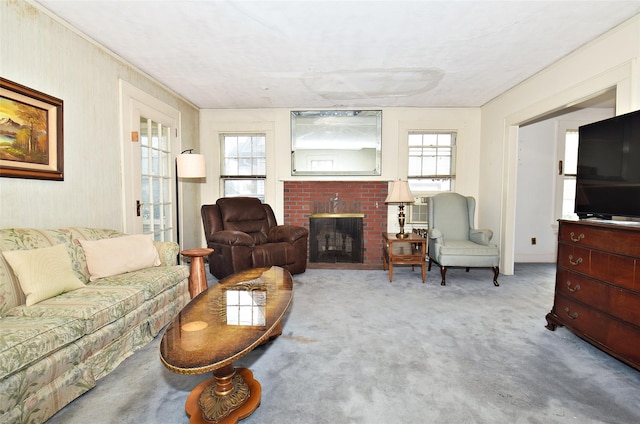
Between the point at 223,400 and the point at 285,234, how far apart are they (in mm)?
2717

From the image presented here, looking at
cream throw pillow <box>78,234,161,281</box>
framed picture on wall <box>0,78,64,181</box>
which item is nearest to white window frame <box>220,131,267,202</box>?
cream throw pillow <box>78,234,161,281</box>

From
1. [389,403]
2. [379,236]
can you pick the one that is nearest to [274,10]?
[389,403]

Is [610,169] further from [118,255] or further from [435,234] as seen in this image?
[118,255]

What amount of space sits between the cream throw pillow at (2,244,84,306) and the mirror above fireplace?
333 centimetres

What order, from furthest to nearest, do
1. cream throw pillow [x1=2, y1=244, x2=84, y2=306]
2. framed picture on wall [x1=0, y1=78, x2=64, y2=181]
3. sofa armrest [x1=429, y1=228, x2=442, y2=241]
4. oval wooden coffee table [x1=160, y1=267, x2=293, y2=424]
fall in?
sofa armrest [x1=429, y1=228, x2=442, y2=241] → framed picture on wall [x1=0, y1=78, x2=64, y2=181] → cream throw pillow [x1=2, y1=244, x2=84, y2=306] → oval wooden coffee table [x1=160, y1=267, x2=293, y2=424]

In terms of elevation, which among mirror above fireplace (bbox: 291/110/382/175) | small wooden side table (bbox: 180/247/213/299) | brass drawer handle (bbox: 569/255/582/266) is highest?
mirror above fireplace (bbox: 291/110/382/175)

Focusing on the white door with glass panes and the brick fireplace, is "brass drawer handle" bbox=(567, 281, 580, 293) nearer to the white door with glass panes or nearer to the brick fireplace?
A: the brick fireplace

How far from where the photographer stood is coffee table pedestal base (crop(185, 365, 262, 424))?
1.42 m

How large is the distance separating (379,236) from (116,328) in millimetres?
3715

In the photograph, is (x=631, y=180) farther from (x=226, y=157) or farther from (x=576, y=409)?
(x=226, y=157)

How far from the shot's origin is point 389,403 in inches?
63.1

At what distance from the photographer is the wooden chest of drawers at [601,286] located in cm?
184

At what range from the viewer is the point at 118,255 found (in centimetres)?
243

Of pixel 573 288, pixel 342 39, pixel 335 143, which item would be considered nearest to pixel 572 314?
pixel 573 288
